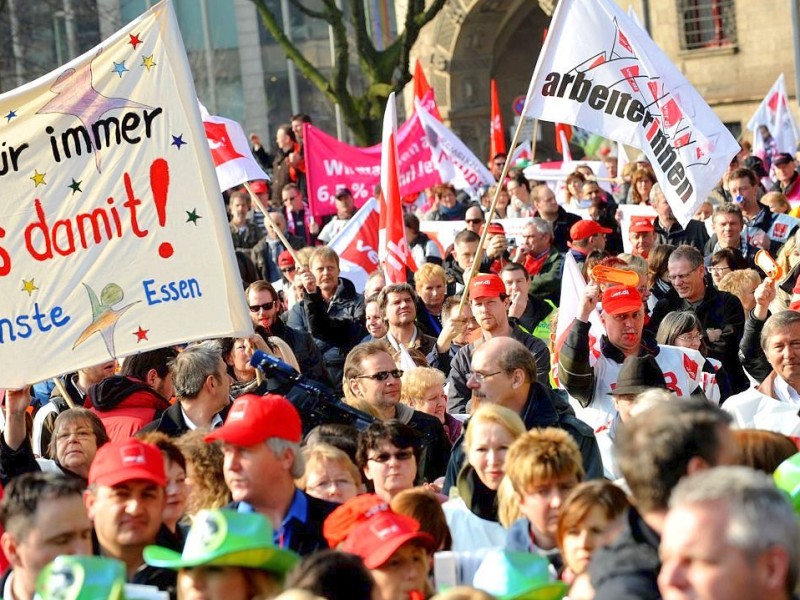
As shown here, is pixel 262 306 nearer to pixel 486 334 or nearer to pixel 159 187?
pixel 486 334

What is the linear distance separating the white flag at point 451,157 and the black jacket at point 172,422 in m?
9.58

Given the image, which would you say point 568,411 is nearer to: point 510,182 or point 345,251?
point 345,251

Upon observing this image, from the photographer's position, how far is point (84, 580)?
4.68 m

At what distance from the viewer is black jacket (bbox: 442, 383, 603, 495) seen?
23.6ft

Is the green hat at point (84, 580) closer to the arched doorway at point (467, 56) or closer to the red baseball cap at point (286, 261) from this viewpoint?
the red baseball cap at point (286, 261)

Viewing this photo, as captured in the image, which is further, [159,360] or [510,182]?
[510,182]

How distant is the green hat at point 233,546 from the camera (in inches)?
187

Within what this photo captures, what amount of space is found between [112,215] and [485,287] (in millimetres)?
2345

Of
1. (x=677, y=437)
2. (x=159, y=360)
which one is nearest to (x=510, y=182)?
(x=159, y=360)

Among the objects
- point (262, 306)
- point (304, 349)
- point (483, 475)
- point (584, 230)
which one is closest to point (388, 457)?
point (483, 475)

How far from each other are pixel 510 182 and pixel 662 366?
9.85 m

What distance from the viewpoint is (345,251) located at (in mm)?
14578

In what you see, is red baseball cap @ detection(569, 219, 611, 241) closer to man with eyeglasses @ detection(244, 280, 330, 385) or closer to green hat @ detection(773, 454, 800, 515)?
man with eyeglasses @ detection(244, 280, 330, 385)

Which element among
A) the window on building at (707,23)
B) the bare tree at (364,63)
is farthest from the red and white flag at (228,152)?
the window on building at (707,23)
